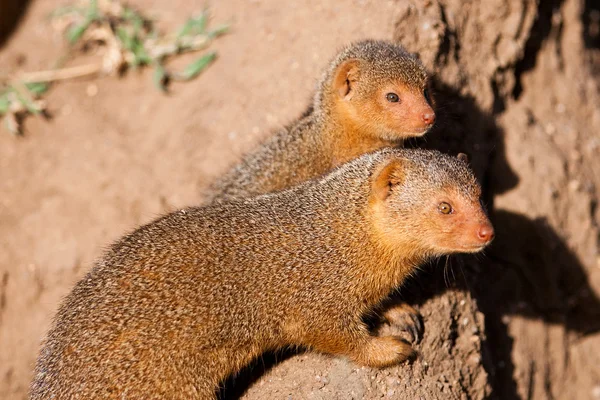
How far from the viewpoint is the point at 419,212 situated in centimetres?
334

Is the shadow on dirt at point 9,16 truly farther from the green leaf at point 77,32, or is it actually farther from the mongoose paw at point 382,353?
the mongoose paw at point 382,353

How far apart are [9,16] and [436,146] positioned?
14.0 feet

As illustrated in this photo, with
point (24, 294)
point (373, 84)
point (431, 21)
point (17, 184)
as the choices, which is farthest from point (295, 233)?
point (17, 184)

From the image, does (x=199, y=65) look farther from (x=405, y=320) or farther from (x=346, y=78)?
(x=405, y=320)

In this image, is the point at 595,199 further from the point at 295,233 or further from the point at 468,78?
the point at 295,233

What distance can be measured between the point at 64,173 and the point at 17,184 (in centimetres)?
37

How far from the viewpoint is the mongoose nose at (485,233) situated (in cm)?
317

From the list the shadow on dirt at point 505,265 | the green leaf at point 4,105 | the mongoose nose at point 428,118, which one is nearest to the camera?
the mongoose nose at point 428,118

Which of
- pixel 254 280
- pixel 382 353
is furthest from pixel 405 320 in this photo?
pixel 254 280

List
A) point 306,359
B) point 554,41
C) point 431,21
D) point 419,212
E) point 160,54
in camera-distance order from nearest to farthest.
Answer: point 419,212, point 306,359, point 431,21, point 554,41, point 160,54

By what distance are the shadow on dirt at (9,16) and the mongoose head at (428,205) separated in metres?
4.52

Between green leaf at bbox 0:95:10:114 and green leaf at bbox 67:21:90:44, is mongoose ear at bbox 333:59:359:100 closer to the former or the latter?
green leaf at bbox 67:21:90:44

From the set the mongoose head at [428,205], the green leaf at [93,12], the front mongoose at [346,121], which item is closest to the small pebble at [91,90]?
the green leaf at [93,12]

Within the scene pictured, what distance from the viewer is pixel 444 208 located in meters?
3.29
